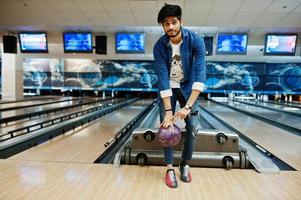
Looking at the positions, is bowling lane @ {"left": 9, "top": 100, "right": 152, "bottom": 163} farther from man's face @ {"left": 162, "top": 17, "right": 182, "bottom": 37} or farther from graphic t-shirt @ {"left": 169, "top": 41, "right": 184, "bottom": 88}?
man's face @ {"left": 162, "top": 17, "right": 182, "bottom": 37}

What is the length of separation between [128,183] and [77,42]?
259 inches

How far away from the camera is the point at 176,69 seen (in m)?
1.84

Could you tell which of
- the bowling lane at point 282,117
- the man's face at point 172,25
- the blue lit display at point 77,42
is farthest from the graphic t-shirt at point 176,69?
the blue lit display at point 77,42

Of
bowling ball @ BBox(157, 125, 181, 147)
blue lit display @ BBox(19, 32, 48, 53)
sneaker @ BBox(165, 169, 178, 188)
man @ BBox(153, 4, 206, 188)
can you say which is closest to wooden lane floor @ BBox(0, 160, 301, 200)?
sneaker @ BBox(165, 169, 178, 188)

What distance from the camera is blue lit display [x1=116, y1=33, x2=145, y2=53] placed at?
297 inches

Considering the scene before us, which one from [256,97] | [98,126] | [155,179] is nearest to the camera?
[155,179]

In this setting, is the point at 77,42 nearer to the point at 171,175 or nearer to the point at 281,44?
the point at 281,44

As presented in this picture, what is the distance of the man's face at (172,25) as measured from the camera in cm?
167

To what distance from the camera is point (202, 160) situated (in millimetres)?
2264

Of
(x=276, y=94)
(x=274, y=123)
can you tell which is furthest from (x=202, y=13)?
(x=276, y=94)

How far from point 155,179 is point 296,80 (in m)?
13.3

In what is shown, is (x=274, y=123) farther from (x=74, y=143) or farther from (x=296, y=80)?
(x=296, y=80)

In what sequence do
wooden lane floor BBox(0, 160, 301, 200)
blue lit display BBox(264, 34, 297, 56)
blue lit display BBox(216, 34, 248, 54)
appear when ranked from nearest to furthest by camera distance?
1. wooden lane floor BBox(0, 160, 301, 200)
2. blue lit display BBox(264, 34, 297, 56)
3. blue lit display BBox(216, 34, 248, 54)

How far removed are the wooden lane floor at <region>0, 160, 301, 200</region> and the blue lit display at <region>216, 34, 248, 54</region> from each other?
19.0ft
